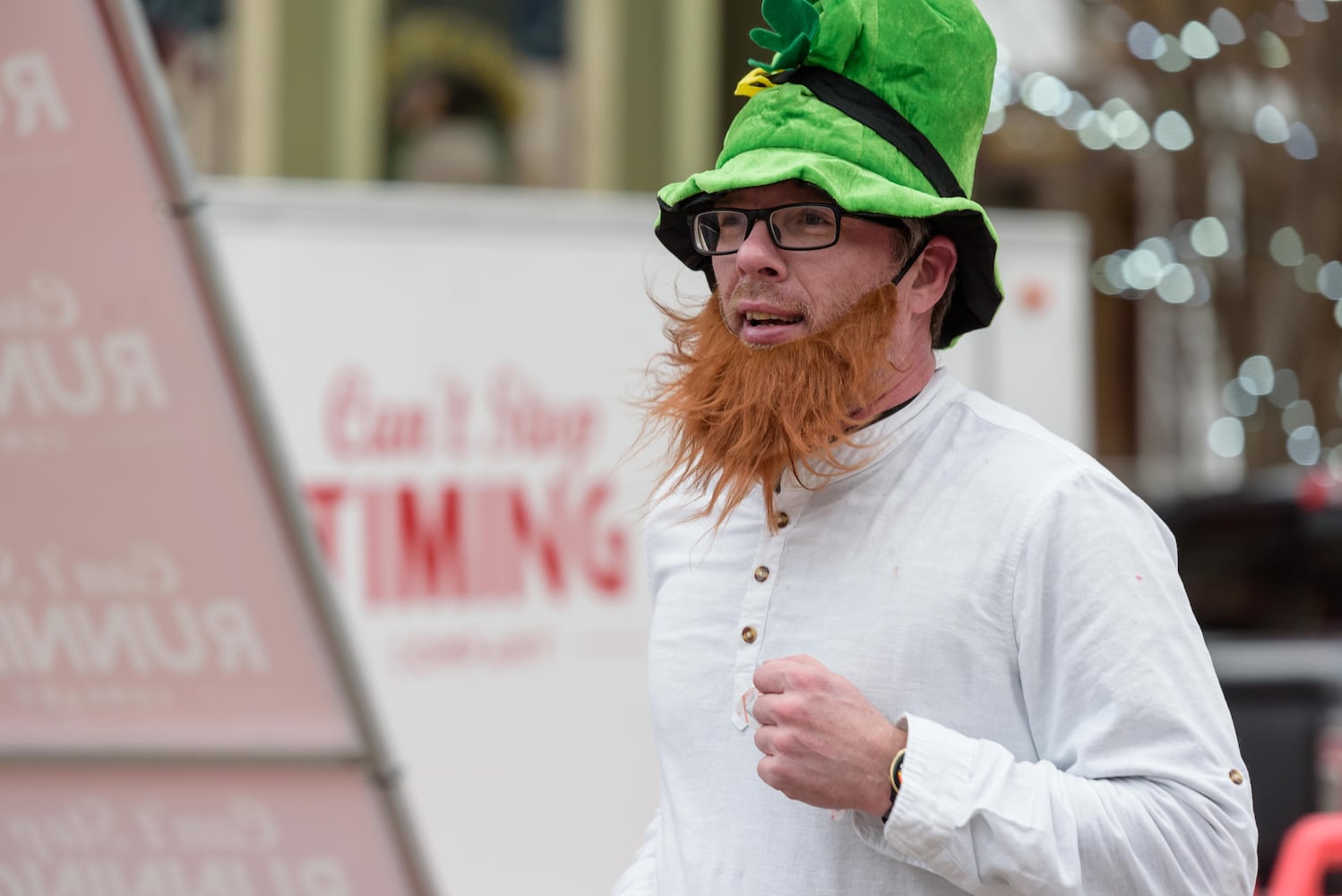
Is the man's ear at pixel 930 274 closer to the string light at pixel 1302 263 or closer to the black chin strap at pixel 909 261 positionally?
the black chin strap at pixel 909 261

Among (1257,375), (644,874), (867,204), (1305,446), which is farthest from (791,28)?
(1305,446)

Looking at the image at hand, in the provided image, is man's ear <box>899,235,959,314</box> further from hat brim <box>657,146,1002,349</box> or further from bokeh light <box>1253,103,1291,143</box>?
bokeh light <box>1253,103,1291,143</box>

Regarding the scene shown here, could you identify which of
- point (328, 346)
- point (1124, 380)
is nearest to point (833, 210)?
point (328, 346)

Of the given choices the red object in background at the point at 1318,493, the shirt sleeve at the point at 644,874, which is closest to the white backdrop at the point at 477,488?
the red object in background at the point at 1318,493

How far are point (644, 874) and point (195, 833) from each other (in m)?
0.54

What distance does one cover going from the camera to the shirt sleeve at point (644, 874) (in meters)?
1.87

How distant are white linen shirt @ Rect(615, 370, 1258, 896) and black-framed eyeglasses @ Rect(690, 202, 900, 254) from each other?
0.69 feet

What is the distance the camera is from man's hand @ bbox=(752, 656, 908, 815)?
58.5 inches

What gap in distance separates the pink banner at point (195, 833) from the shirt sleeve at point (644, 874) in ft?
0.86

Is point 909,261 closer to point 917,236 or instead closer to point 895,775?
point 917,236

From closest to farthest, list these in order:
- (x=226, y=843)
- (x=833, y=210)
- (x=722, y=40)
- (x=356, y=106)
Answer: (x=833, y=210), (x=226, y=843), (x=356, y=106), (x=722, y=40)

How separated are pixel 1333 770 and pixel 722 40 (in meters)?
8.10

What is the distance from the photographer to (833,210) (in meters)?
1.65

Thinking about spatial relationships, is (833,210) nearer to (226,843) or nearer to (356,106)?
(226,843)
